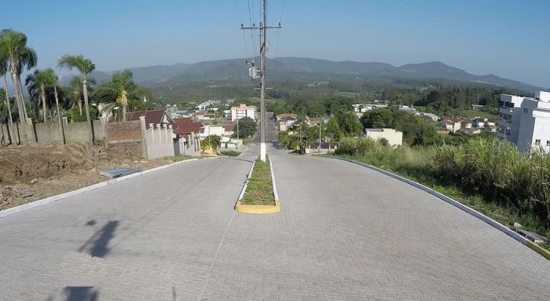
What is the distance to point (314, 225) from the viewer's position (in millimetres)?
8031

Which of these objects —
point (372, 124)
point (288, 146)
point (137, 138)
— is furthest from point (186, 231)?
point (372, 124)

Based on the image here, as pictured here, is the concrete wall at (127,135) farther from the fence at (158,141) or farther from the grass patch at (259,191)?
the grass patch at (259,191)

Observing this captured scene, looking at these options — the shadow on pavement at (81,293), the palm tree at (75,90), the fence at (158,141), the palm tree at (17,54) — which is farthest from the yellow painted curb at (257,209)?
the palm tree at (75,90)

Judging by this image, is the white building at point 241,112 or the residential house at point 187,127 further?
the white building at point 241,112

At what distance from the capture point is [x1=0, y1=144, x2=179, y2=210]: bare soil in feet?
33.2

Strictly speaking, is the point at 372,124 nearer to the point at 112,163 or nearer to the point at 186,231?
the point at 112,163

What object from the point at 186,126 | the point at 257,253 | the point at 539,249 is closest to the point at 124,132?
the point at 257,253

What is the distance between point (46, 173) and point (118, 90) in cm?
2256

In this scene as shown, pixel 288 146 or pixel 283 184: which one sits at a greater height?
pixel 283 184

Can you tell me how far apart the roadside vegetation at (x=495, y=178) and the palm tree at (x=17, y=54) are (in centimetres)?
2402

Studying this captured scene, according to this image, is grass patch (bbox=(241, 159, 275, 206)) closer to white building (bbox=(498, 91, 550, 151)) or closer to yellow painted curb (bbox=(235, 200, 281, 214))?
yellow painted curb (bbox=(235, 200, 281, 214))

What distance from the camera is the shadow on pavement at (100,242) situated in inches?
Answer: 242

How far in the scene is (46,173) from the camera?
12750 mm

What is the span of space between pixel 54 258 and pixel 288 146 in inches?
2625
